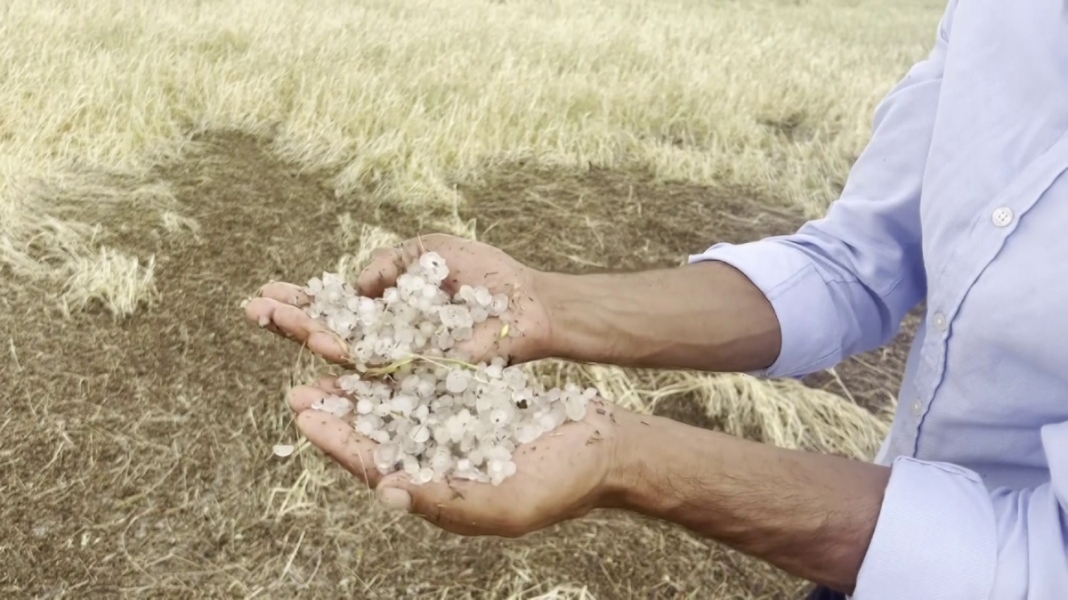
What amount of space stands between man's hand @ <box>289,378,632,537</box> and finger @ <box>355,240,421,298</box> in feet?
1.07

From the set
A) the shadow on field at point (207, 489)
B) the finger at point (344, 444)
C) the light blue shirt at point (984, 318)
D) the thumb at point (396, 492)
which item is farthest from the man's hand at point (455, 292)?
the shadow on field at point (207, 489)

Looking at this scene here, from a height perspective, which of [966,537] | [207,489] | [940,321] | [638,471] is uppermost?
[940,321]

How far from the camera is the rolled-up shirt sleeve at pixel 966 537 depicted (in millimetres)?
777

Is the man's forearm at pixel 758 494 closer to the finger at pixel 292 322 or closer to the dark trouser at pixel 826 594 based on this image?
the dark trouser at pixel 826 594

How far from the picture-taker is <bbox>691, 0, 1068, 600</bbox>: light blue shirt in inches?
31.7

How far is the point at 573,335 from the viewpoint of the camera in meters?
1.24

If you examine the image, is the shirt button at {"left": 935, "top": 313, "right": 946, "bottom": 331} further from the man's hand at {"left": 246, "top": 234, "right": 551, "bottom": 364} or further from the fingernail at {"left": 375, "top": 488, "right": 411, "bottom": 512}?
the fingernail at {"left": 375, "top": 488, "right": 411, "bottom": 512}

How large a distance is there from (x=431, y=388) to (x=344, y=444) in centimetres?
19

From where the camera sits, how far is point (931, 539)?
0.82 m

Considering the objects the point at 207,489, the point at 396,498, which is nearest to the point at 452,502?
the point at 396,498

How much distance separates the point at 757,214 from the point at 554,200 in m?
0.76

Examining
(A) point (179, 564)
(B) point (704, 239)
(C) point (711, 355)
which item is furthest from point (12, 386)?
(B) point (704, 239)

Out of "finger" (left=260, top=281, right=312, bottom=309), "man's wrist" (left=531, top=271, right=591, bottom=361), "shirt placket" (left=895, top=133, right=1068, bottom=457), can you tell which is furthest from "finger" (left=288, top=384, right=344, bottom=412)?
"shirt placket" (left=895, top=133, right=1068, bottom=457)

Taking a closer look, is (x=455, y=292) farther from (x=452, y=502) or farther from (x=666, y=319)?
(x=452, y=502)
